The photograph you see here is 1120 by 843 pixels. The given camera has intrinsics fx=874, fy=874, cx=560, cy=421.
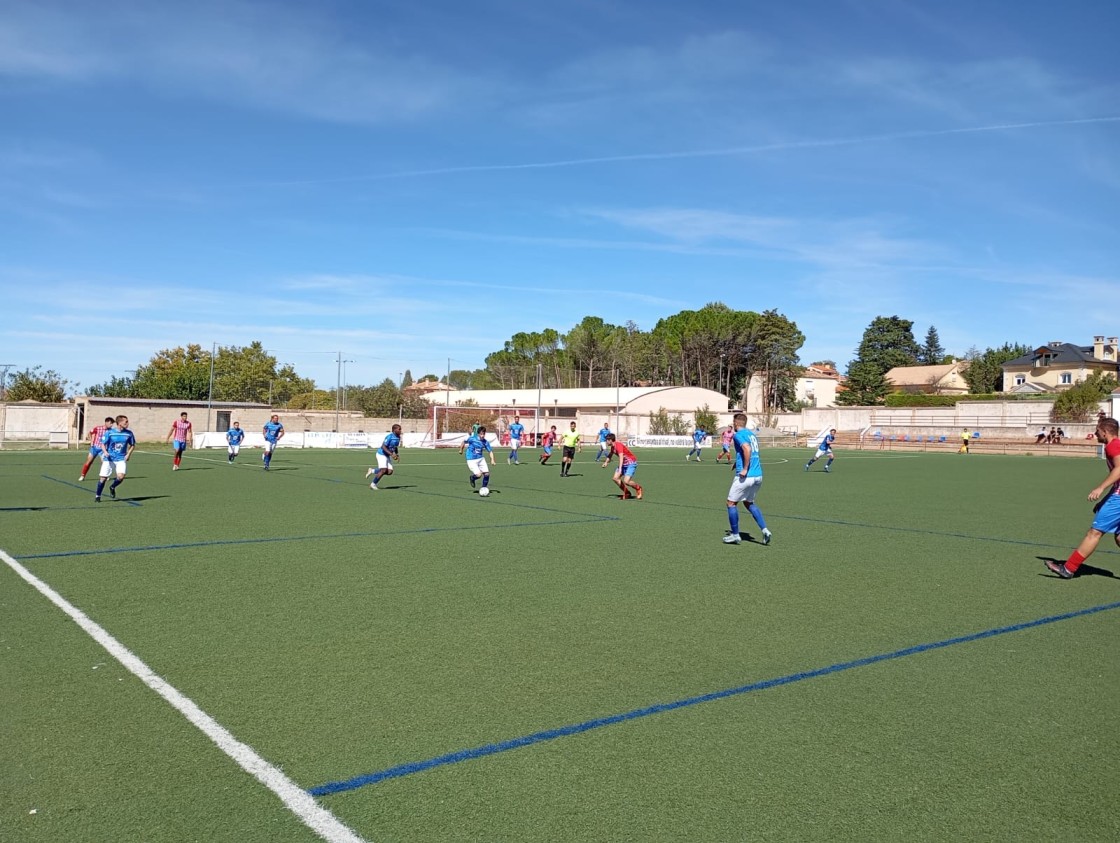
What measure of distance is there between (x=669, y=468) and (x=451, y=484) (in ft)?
39.3

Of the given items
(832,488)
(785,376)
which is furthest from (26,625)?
(785,376)

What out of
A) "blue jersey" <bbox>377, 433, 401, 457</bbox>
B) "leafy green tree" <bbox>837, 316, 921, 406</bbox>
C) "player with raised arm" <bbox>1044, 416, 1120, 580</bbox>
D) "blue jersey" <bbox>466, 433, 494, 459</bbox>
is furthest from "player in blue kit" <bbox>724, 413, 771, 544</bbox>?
"leafy green tree" <bbox>837, 316, 921, 406</bbox>

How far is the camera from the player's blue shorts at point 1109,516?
9719mm

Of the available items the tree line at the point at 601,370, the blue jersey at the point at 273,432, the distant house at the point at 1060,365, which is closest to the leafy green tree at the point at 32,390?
the tree line at the point at 601,370

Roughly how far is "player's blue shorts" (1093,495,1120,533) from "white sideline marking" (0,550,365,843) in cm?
905

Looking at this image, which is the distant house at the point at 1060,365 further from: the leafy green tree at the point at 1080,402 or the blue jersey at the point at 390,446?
the blue jersey at the point at 390,446

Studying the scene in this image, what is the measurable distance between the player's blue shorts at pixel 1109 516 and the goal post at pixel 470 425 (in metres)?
39.6

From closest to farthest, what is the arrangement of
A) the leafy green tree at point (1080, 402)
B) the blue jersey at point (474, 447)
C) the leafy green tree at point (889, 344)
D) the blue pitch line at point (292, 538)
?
1. the blue pitch line at point (292, 538)
2. the blue jersey at point (474, 447)
3. the leafy green tree at point (1080, 402)
4. the leafy green tree at point (889, 344)

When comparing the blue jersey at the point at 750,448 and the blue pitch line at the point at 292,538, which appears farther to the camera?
the blue jersey at the point at 750,448

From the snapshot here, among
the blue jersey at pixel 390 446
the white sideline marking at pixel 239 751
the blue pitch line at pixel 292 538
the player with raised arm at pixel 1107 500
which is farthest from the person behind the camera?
the blue jersey at pixel 390 446

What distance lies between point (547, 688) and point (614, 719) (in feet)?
2.34

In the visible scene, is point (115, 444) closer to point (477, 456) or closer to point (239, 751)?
point (477, 456)

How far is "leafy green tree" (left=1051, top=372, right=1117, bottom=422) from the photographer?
60.5 metres

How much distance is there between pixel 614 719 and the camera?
532 centimetres
